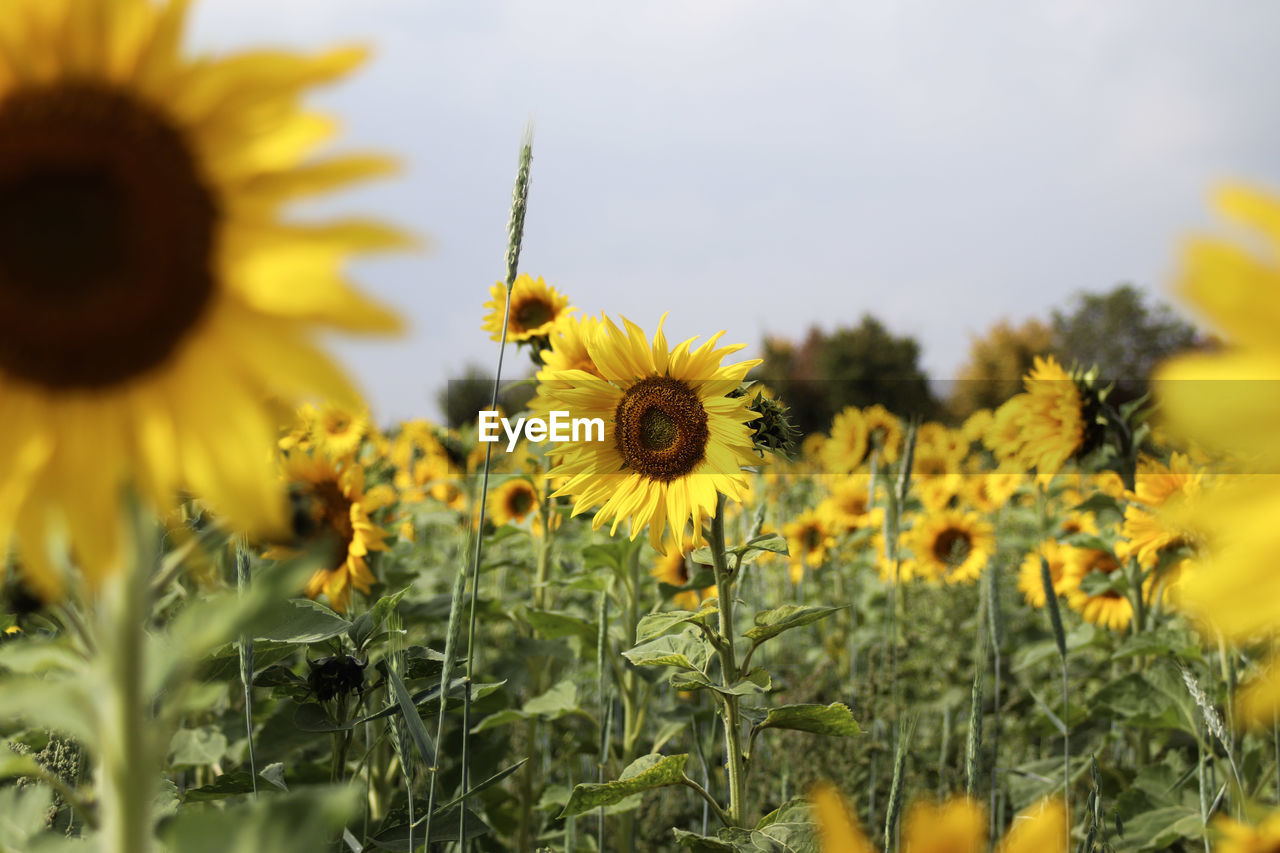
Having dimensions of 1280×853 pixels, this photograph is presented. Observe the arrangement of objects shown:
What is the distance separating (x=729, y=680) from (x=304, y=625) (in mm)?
810

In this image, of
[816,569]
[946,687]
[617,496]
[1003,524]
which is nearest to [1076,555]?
[946,687]

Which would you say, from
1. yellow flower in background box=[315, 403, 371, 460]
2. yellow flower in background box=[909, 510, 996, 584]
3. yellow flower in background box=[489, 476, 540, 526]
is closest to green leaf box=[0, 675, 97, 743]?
yellow flower in background box=[489, 476, 540, 526]

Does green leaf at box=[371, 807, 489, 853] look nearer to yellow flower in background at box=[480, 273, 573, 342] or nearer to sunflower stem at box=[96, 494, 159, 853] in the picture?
sunflower stem at box=[96, 494, 159, 853]

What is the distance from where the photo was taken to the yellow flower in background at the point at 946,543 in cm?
488

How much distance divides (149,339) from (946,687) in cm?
423

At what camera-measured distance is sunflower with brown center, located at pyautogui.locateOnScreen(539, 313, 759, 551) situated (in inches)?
Result: 85.8

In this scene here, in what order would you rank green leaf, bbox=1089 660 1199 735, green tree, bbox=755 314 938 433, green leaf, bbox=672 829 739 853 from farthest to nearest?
green tree, bbox=755 314 938 433, green leaf, bbox=1089 660 1199 735, green leaf, bbox=672 829 739 853

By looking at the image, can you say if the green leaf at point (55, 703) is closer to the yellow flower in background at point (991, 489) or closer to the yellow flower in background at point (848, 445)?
the yellow flower in background at point (991, 489)

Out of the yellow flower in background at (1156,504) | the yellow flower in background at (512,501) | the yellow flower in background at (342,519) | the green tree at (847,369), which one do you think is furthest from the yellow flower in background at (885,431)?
the green tree at (847,369)

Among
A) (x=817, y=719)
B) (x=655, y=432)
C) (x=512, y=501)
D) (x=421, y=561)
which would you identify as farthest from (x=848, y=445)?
(x=817, y=719)

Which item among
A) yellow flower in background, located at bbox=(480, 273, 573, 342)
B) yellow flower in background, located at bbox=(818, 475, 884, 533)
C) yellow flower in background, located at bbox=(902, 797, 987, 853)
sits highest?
yellow flower in background, located at bbox=(480, 273, 573, 342)

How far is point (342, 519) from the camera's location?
2.67m

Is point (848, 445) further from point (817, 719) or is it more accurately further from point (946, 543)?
point (817, 719)

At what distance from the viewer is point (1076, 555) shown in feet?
13.0
